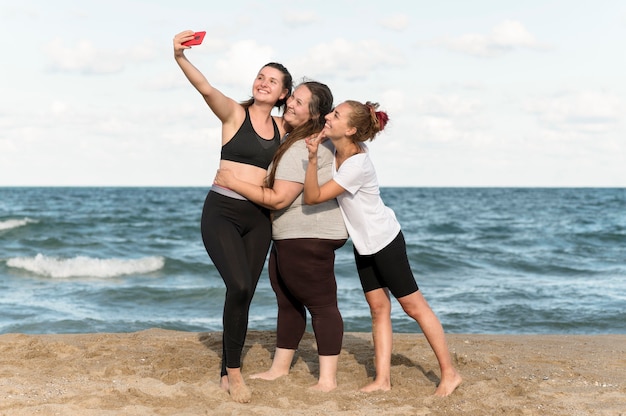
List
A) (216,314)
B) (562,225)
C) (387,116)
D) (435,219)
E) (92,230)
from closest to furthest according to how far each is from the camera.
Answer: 1. (387,116)
2. (216,314)
3. (92,230)
4. (562,225)
5. (435,219)

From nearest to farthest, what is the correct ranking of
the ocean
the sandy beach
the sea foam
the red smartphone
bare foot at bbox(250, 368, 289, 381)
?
the red smartphone < the sandy beach < bare foot at bbox(250, 368, 289, 381) < the ocean < the sea foam

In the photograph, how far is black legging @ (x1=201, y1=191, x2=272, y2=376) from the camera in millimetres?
4395

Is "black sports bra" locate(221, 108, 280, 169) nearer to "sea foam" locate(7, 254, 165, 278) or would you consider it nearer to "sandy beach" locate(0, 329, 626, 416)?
"sandy beach" locate(0, 329, 626, 416)

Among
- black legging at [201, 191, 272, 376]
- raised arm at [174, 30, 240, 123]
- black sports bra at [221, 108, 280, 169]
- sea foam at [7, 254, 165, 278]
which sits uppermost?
raised arm at [174, 30, 240, 123]

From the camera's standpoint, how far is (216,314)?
10.3m

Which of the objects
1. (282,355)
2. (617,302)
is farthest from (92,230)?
(282,355)

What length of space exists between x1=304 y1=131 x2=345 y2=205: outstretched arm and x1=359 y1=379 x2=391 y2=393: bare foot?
52.2 inches

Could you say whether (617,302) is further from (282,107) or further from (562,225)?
(562,225)

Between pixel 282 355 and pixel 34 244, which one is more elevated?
pixel 282 355

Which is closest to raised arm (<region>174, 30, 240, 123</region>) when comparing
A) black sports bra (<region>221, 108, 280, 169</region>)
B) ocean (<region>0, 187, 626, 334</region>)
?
black sports bra (<region>221, 108, 280, 169</region>)

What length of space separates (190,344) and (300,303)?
1.89 metres

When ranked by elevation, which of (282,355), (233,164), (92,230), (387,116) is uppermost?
(387,116)

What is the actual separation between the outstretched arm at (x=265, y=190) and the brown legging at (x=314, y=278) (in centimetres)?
30

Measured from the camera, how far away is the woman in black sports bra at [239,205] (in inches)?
173
